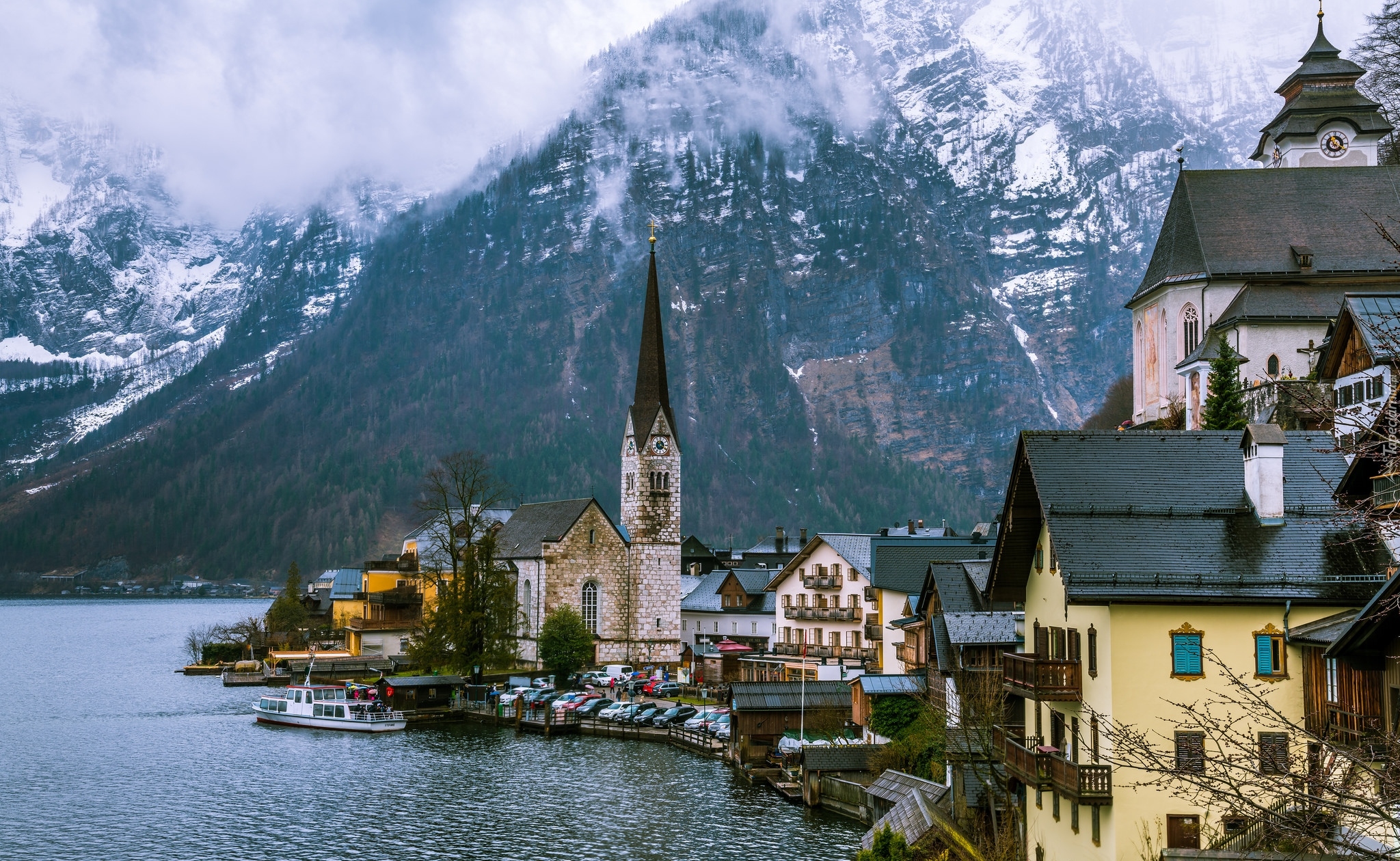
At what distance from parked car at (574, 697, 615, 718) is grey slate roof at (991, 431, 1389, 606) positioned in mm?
47011

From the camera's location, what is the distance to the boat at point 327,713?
75.3m

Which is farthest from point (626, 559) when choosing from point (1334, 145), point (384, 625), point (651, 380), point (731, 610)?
point (1334, 145)

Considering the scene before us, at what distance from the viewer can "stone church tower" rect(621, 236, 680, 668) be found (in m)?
99.6

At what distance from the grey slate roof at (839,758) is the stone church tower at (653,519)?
4929 centimetres

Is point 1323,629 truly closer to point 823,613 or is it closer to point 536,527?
point 823,613

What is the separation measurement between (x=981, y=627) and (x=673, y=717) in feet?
97.3

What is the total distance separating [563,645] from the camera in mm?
92188

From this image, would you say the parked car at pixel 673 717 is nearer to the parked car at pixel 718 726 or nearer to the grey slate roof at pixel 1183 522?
the parked car at pixel 718 726

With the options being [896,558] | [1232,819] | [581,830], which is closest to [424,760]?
[581,830]

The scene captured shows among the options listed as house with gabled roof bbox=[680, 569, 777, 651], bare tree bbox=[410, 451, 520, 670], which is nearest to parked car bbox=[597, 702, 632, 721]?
bare tree bbox=[410, 451, 520, 670]

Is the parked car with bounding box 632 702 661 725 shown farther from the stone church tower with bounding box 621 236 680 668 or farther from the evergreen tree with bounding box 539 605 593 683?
the stone church tower with bounding box 621 236 680 668

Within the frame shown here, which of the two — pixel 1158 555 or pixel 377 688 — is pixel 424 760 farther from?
pixel 1158 555

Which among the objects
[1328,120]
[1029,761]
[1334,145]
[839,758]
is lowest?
[839,758]

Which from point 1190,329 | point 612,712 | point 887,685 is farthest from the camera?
point 612,712
